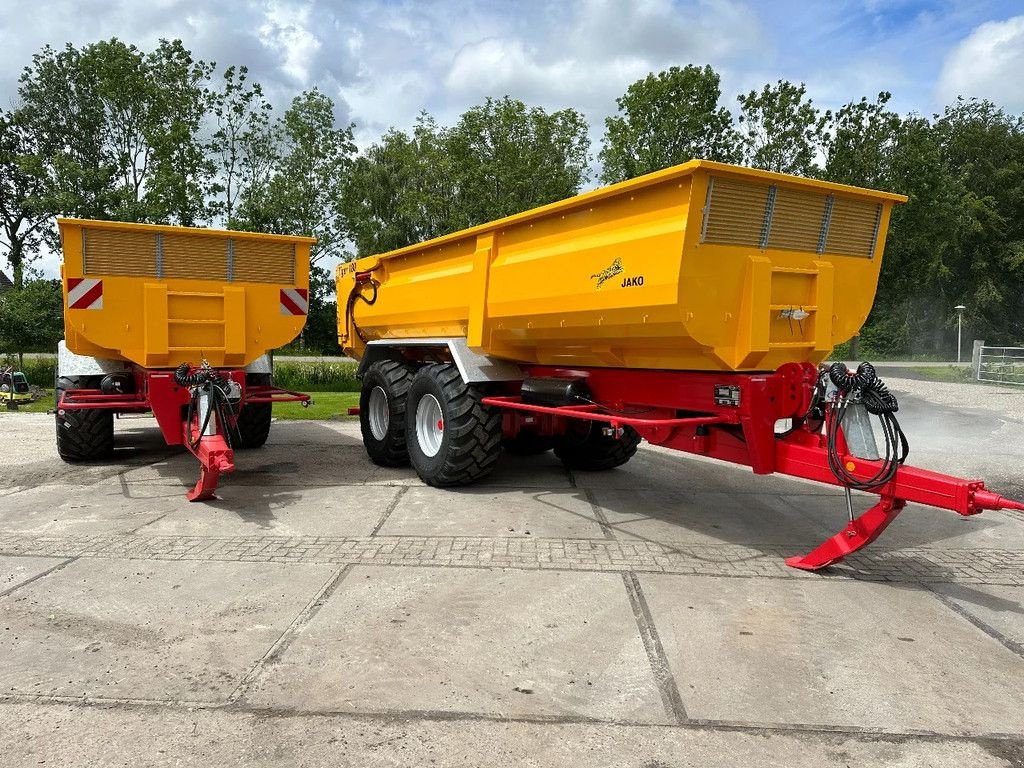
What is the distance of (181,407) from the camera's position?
7117mm

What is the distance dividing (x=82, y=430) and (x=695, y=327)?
683 cm

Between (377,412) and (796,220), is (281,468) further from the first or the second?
(796,220)

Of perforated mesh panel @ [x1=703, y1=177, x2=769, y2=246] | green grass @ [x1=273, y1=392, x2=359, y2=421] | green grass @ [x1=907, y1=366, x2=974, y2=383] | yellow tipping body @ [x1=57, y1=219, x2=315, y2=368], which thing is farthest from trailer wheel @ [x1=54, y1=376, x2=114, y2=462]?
green grass @ [x1=907, y1=366, x2=974, y2=383]

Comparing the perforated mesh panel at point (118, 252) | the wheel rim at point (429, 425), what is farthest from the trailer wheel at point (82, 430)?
the wheel rim at point (429, 425)

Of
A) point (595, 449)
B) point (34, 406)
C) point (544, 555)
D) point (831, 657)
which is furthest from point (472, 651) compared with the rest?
point (34, 406)

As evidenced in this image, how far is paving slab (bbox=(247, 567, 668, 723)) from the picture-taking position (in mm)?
3105

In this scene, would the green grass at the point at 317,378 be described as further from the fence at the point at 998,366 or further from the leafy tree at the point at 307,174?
the fence at the point at 998,366

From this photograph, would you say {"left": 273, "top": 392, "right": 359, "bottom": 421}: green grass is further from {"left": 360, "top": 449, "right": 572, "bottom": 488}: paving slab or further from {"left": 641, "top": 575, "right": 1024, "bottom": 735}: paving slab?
{"left": 641, "top": 575, "right": 1024, "bottom": 735}: paving slab

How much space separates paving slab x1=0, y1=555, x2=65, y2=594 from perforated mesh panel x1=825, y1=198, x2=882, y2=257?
545 cm

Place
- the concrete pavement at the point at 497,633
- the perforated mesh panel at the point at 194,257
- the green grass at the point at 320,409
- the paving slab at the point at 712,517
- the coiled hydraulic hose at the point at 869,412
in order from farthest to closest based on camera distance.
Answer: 1. the green grass at the point at 320,409
2. the perforated mesh panel at the point at 194,257
3. the paving slab at the point at 712,517
4. the coiled hydraulic hose at the point at 869,412
5. the concrete pavement at the point at 497,633

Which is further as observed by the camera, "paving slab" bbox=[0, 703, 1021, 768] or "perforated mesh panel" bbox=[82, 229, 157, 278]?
"perforated mesh panel" bbox=[82, 229, 157, 278]

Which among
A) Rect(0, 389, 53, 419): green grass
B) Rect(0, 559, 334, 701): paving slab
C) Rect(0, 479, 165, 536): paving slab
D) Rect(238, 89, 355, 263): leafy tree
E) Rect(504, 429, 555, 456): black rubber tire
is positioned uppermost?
Rect(238, 89, 355, 263): leafy tree

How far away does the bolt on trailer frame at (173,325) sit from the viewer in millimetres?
6824

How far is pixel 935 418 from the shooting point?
1302cm
